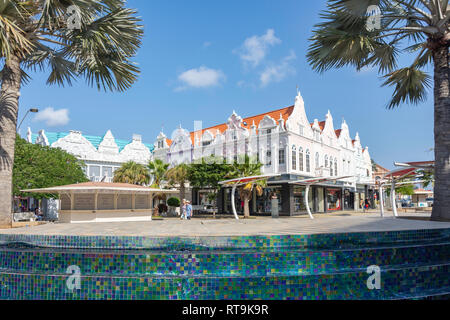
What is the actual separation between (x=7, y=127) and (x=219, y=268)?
7.87m

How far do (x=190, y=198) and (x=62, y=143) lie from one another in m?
15.9

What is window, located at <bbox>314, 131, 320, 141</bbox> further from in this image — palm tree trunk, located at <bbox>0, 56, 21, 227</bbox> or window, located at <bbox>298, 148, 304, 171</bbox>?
palm tree trunk, located at <bbox>0, 56, 21, 227</bbox>

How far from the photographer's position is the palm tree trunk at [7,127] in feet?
31.2

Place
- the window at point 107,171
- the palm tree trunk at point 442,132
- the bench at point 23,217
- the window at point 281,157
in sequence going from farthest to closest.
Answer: the window at point 107,171 → the window at point 281,157 → the bench at point 23,217 → the palm tree trunk at point 442,132

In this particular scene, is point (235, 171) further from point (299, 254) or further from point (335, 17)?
point (299, 254)

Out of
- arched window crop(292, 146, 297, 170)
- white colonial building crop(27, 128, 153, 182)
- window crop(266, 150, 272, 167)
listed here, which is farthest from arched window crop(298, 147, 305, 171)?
white colonial building crop(27, 128, 153, 182)

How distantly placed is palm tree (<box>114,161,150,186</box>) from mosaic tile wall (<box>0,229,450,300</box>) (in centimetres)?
2358

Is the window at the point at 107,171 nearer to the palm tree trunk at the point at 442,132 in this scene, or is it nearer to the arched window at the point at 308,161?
the arched window at the point at 308,161

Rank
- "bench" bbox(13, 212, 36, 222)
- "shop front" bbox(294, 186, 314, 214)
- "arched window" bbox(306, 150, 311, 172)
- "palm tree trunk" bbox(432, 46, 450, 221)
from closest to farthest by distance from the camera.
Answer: "palm tree trunk" bbox(432, 46, 450, 221), "bench" bbox(13, 212, 36, 222), "shop front" bbox(294, 186, 314, 214), "arched window" bbox(306, 150, 311, 172)

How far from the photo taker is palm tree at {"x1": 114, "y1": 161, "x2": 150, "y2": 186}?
30.6m

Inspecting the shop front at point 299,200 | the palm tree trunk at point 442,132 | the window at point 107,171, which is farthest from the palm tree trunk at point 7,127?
the window at point 107,171

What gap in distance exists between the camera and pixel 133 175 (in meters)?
30.6

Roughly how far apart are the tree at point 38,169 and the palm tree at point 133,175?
14.0ft
